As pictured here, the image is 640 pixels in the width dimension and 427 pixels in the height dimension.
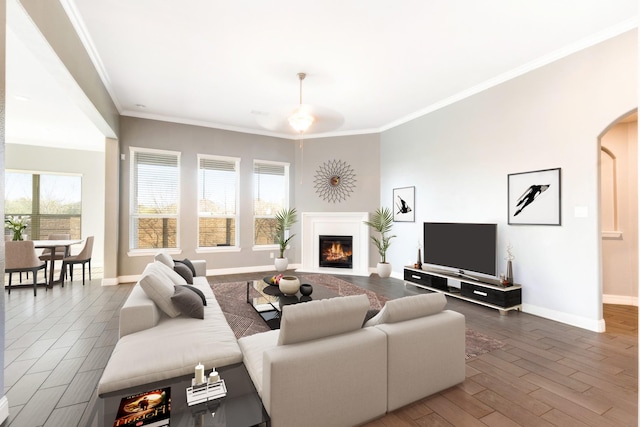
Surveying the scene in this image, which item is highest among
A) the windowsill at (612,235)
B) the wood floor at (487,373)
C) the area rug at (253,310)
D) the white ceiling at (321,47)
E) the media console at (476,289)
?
the white ceiling at (321,47)

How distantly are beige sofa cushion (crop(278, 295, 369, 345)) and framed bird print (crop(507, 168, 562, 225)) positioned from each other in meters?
3.28

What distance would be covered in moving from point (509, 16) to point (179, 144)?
19.1ft

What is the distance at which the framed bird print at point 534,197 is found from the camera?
3748 millimetres

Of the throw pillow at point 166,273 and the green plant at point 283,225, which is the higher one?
the green plant at point 283,225

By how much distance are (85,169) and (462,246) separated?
9.17 m

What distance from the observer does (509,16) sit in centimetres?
300

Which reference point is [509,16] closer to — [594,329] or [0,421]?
[594,329]

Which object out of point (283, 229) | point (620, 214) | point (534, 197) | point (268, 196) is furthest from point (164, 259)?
point (620, 214)

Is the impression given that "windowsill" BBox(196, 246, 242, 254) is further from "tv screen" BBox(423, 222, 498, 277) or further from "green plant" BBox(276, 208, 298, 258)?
"tv screen" BBox(423, 222, 498, 277)

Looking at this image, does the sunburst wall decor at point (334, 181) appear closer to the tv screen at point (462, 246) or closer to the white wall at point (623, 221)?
the tv screen at point (462, 246)

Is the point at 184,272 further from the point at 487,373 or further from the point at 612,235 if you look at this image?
the point at 612,235

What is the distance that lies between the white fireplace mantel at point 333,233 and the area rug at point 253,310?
0.61 metres

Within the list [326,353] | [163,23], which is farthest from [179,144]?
[326,353]

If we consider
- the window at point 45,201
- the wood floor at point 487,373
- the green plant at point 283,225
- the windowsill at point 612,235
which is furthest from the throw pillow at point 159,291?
the window at point 45,201
